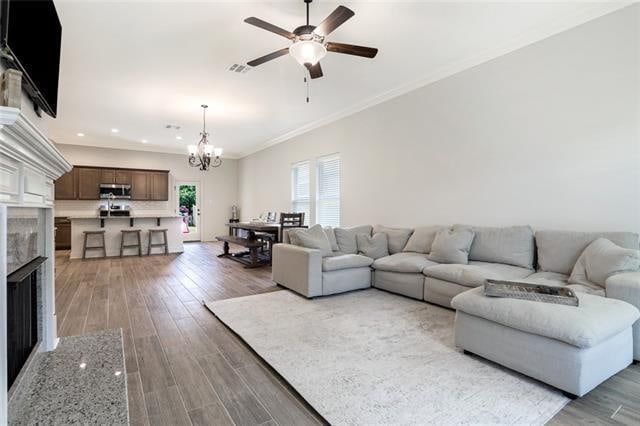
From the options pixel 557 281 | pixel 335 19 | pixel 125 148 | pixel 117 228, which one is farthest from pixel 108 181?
pixel 557 281

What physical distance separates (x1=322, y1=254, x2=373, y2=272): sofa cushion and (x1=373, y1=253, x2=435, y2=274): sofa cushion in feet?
0.50

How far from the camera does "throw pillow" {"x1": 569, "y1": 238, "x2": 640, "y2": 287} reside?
7.93 ft

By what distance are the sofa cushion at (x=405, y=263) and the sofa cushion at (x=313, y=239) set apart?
2.33 ft

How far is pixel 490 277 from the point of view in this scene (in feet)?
9.89

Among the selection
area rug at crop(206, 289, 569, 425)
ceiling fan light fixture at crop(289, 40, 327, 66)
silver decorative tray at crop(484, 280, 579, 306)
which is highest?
ceiling fan light fixture at crop(289, 40, 327, 66)

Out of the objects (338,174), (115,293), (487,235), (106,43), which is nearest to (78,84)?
(106,43)

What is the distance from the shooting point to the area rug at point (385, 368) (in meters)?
1.74

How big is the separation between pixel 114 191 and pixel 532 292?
982 cm

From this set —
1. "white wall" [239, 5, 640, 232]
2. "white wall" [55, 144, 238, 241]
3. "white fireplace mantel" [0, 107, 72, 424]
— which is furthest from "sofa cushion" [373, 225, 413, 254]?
"white wall" [55, 144, 238, 241]

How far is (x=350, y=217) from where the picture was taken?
19.3ft

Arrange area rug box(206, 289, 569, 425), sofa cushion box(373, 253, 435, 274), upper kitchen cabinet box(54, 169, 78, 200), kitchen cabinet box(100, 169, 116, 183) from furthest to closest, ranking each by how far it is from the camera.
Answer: kitchen cabinet box(100, 169, 116, 183) < upper kitchen cabinet box(54, 169, 78, 200) < sofa cushion box(373, 253, 435, 274) < area rug box(206, 289, 569, 425)

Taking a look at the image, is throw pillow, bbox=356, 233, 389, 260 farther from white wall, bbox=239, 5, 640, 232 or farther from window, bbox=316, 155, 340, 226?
window, bbox=316, 155, 340, 226

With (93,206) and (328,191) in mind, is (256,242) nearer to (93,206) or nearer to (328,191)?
(328,191)

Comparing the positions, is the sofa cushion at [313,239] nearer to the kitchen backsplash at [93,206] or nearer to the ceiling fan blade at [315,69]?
the ceiling fan blade at [315,69]
